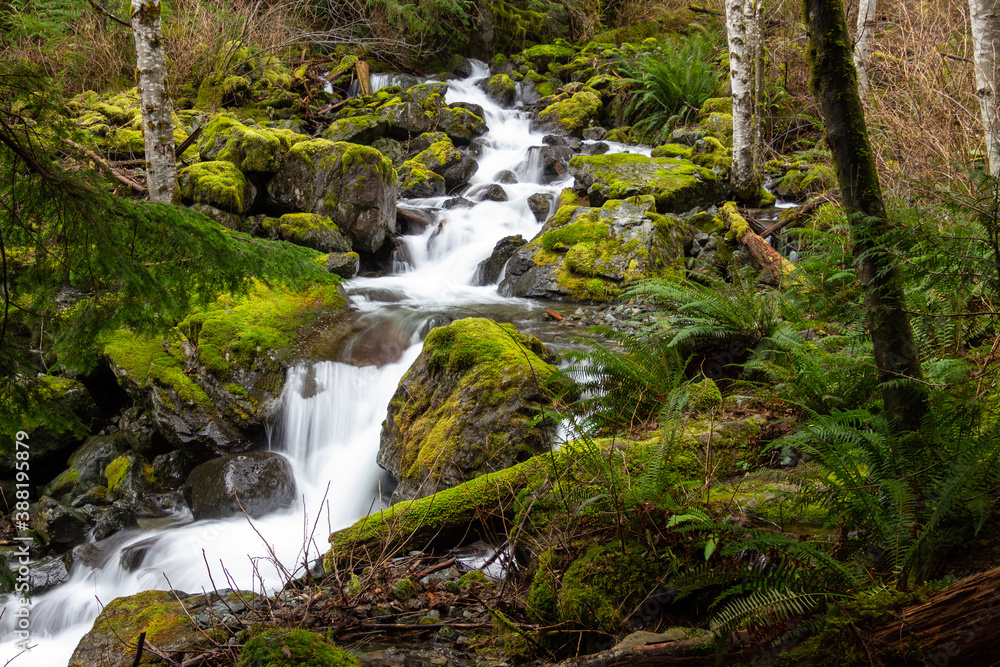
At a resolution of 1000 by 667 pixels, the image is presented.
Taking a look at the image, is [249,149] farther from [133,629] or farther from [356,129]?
[133,629]

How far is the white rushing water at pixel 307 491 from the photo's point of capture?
468cm

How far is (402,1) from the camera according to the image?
18.1 metres

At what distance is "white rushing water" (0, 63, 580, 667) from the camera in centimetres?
468

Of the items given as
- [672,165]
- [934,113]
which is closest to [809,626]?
[934,113]

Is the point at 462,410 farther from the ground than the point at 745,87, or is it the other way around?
the point at 745,87

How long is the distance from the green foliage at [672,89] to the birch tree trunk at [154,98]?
423 inches

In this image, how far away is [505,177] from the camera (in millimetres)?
13508

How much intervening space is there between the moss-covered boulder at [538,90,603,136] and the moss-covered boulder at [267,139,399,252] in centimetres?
675

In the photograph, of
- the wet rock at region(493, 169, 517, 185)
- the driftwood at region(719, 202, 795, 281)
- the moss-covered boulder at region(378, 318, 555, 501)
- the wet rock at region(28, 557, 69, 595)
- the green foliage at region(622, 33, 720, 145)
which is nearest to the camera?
the moss-covered boulder at region(378, 318, 555, 501)

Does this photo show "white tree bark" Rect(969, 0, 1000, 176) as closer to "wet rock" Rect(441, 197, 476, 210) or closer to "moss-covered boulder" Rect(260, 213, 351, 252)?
"moss-covered boulder" Rect(260, 213, 351, 252)

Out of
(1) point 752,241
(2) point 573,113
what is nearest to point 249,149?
(1) point 752,241

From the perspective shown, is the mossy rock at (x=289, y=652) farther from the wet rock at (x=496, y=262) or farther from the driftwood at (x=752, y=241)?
the wet rock at (x=496, y=262)

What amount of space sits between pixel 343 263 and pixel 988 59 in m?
7.97

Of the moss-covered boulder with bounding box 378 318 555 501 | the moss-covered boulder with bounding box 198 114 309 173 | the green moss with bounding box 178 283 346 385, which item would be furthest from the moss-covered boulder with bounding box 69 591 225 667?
the moss-covered boulder with bounding box 198 114 309 173
